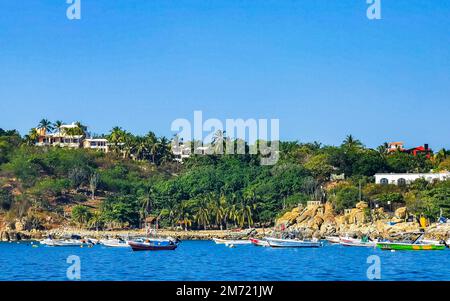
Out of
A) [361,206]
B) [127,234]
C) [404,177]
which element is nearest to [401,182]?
[404,177]

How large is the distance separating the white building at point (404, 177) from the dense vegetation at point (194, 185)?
1377mm

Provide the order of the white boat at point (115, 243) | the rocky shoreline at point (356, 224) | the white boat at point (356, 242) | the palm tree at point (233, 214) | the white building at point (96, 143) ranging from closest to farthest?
the white boat at point (356, 242) < the white boat at point (115, 243) < the rocky shoreline at point (356, 224) < the palm tree at point (233, 214) < the white building at point (96, 143)

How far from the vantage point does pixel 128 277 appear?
39.3 meters

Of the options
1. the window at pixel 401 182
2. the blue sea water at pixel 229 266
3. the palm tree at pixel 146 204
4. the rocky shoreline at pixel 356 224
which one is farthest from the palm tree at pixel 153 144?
the blue sea water at pixel 229 266

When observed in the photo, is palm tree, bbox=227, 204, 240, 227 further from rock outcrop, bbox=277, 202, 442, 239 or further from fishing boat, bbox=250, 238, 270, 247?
fishing boat, bbox=250, 238, 270, 247

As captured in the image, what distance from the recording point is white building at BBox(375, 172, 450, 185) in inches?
3492

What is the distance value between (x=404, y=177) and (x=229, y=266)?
157ft

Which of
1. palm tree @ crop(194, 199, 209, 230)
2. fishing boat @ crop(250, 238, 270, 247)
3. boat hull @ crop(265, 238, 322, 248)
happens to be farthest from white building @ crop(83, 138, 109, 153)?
boat hull @ crop(265, 238, 322, 248)

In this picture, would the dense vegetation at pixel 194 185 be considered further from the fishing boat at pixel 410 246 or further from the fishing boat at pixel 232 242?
the fishing boat at pixel 410 246

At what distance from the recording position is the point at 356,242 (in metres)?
70.2

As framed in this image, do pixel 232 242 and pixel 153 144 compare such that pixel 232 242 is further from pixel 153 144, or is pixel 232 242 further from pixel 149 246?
pixel 153 144

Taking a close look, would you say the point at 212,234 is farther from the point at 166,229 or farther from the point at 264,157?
the point at 264,157

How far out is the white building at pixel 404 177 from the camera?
291 feet

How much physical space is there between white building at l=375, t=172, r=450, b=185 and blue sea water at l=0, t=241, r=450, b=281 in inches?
1032
